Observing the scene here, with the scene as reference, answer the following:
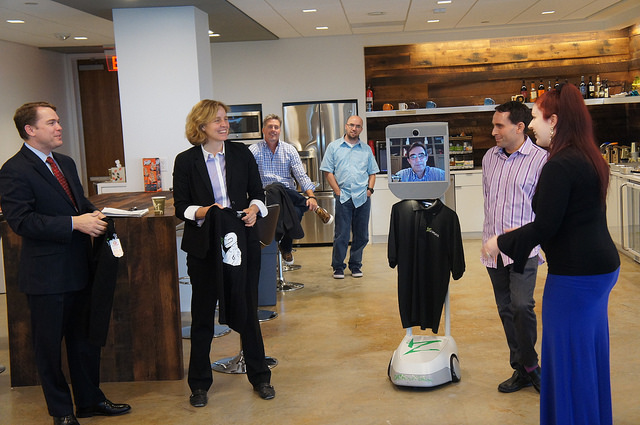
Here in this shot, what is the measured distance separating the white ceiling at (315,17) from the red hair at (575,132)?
411cm

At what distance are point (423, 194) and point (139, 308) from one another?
1817 millimetres

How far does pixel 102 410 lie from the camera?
3758mm

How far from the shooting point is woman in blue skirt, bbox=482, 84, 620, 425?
8.70ft

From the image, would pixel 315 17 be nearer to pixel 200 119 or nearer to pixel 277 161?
pixel 277 161

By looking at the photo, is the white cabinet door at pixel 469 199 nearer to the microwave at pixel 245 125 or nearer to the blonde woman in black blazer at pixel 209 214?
the microwave at pixel 245 125

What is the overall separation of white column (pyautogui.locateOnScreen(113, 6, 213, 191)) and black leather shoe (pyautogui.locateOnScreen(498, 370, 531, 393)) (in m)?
3.82

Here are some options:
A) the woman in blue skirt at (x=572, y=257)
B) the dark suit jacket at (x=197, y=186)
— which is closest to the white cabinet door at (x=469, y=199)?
the dark suit jacket at (x=197, y=186)

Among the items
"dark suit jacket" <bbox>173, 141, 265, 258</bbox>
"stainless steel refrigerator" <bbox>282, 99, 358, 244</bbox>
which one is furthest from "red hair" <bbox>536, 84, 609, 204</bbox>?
"stainless steel refrigerator" <bbox>282, 99, 358, 244</bbox>

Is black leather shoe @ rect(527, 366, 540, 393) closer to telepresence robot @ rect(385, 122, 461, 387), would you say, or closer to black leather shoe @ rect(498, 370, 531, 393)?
black leather shoe @ rect(498, 370, 531, 393)

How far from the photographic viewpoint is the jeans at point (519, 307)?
368cm

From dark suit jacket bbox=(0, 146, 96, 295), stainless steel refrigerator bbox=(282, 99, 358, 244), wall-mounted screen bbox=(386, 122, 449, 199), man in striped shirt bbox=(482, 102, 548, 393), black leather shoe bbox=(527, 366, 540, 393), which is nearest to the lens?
dark suit jacket bbox=(0, 146, 96, 295)

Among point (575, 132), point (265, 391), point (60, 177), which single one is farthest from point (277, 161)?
point (575, 132)

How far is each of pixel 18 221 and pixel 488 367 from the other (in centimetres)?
278

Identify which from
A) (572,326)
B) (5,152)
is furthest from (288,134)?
(572,326)
